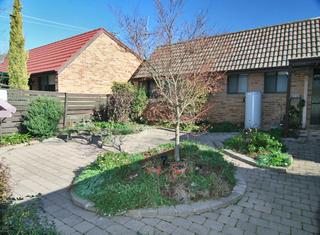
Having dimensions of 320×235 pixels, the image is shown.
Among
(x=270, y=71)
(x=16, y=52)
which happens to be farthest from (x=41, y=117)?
(x=270, y=71)

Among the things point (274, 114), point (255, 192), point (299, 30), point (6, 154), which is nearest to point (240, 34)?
point (299, 30)

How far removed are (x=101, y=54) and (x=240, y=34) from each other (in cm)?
875

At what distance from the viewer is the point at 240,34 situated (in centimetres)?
1423

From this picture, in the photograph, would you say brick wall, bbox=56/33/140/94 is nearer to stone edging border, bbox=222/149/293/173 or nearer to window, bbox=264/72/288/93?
window, bbox=264/72/288/93

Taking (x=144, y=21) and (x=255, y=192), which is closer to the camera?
(x=255, y=192)

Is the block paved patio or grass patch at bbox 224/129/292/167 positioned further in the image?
grass patch at bbox 224/129/292/167

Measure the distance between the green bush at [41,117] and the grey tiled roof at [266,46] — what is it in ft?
14.2

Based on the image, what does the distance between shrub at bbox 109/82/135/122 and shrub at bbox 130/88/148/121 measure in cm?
36

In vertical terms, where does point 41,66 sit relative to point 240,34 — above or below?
below

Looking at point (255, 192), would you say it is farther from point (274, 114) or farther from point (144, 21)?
point (274, 114)

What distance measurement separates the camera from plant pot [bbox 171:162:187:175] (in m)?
4.50

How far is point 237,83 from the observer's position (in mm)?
12453

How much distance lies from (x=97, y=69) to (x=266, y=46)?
32.5ft

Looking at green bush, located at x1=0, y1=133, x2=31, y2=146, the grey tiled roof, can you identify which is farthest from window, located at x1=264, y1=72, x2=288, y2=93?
green bush, located at x1=0, y1=133, x2=31, y2=146
